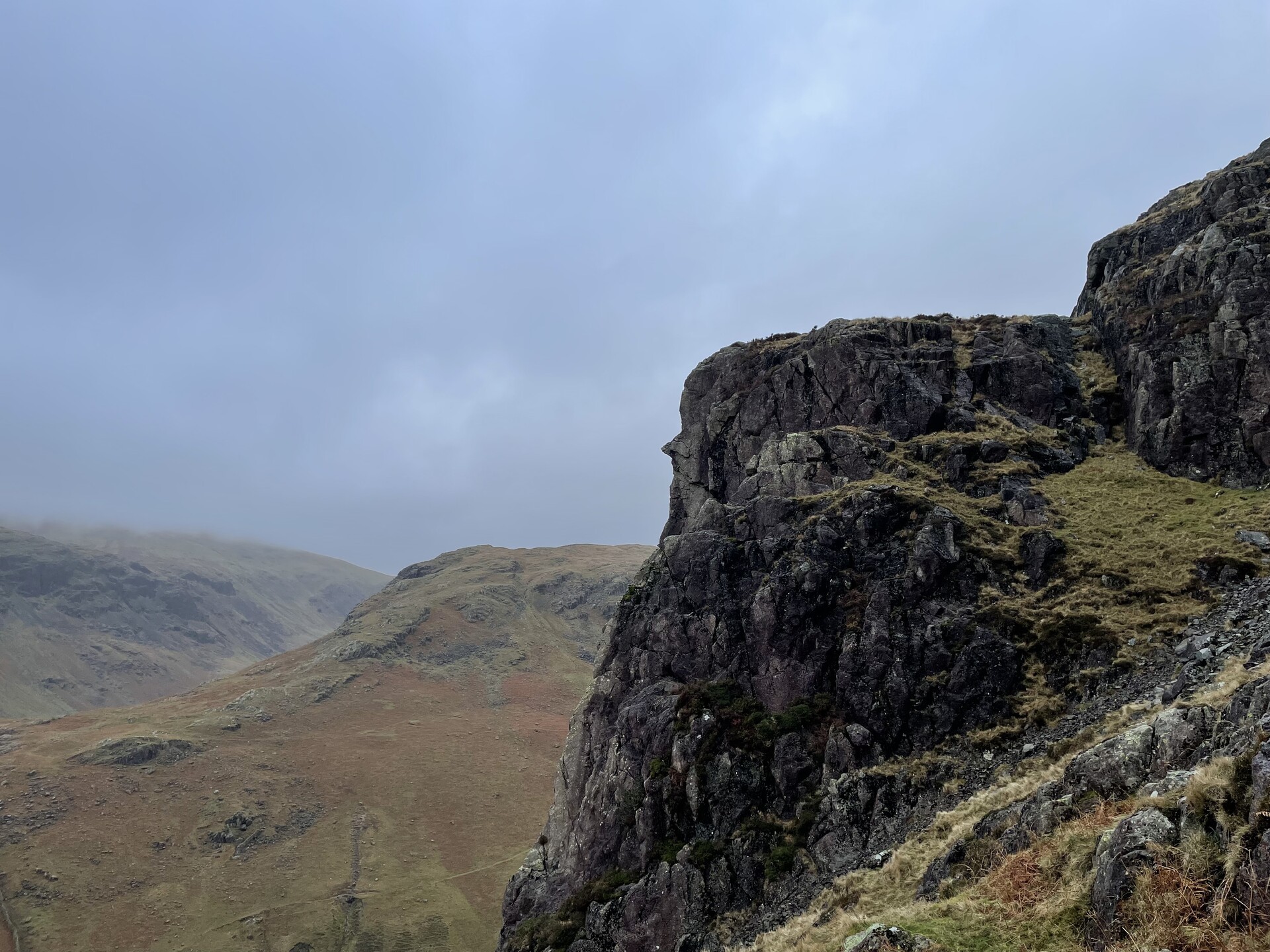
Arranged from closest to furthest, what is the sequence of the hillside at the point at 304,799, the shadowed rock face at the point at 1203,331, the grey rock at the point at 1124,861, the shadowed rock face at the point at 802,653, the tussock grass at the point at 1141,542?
the grey rock at the point at 1124,861
the tussock grass at the point at 1141,542
the shadowed rock face at the point at 802,653
the shadowed rock face at the point at 1203,331
the hillside at the point at 304,799

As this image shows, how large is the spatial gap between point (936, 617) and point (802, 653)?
636 centimetres

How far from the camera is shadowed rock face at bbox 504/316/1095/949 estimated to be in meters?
26.7

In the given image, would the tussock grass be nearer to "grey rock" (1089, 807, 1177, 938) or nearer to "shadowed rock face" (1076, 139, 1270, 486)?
"shadowed rock face" (1076, 139, 1270, 486)

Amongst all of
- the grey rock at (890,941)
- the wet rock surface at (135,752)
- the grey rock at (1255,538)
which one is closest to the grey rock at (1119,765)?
the grey rock at (890,941)

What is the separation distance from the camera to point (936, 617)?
2958 centimetres

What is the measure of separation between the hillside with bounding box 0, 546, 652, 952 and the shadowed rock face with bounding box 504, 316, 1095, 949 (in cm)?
3771

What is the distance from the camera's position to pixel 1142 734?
46.5 ft

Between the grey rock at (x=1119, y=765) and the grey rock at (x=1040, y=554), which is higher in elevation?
the grey rock at (x=1040, y=554)

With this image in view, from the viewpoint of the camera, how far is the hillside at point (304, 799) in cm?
5922

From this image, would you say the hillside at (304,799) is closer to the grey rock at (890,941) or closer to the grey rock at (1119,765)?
the grey rock at (890,941)

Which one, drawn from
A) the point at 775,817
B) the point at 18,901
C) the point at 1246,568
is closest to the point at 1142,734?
the point at 775,817

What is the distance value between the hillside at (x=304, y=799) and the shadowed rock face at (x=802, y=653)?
124 feet

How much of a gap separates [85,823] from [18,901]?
13.2 m

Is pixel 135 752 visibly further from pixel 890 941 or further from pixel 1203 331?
pixel 1203 331
